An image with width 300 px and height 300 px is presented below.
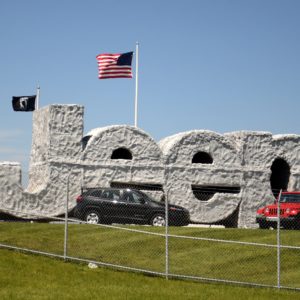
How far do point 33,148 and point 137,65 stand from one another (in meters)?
6.37

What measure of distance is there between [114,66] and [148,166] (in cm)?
480

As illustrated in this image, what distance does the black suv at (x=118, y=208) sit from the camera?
95.2 feet

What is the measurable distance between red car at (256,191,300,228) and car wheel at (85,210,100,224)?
6364mm

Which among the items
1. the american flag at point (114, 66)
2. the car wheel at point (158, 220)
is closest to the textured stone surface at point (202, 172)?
the american flag at point (114, 66)

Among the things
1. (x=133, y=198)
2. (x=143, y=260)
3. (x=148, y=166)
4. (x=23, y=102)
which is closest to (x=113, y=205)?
(x=133, y=198)

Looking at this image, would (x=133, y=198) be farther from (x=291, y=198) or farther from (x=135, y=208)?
(x=291, y=198)

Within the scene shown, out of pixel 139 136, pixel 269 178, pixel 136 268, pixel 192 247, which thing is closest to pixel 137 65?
pixel 139 136

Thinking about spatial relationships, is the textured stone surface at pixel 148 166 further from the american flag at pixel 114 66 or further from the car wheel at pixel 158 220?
the car wheel at pixel 158 220

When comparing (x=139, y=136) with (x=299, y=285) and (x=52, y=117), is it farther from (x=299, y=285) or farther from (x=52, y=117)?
(x=299, y=285)

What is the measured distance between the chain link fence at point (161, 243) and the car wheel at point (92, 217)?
37 millimetres

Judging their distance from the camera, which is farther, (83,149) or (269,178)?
(269,178)

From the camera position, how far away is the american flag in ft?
114

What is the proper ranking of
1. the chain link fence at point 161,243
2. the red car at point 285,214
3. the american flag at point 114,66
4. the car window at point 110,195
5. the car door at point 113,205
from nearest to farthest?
1. the chain link fence at point 161,243
2. the red car at point 285,214
3. the car door at point 113,205
4. the car window at point 110,195
5. the american flag at point 114,66

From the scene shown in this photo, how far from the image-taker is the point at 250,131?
35.7m
